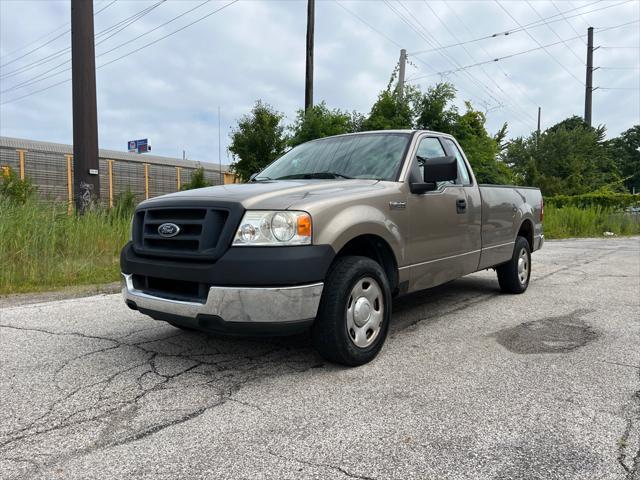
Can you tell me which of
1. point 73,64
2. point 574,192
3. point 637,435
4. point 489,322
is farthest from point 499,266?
point 574,192

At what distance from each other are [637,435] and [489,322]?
2.40m

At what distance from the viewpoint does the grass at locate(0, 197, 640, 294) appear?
23.4 feet

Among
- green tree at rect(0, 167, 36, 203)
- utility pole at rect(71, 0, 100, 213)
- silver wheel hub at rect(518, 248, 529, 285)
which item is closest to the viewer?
silver wheel hub at rect(518, 248, 529, 285)

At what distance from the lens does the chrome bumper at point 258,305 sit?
311 centimetres

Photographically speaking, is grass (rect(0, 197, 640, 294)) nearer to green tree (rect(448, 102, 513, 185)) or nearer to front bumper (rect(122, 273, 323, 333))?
front bumper (rect(122, 273, 323, 333))

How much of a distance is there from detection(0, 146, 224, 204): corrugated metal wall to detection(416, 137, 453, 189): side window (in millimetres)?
14641

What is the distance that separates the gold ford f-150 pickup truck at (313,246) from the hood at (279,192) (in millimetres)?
10

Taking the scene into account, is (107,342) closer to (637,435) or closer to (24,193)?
(637,435)

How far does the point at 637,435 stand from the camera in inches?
103

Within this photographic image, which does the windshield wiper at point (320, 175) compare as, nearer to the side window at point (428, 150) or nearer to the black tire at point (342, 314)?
the side window at point (428, 150)

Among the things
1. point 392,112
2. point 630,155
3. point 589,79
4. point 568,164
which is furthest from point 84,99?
point 630,155

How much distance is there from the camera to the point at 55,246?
26.1 ft

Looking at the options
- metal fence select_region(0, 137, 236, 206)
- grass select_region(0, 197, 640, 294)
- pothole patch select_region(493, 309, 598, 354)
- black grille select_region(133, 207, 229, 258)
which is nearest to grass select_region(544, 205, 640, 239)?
metal fence select_region(0, 137, 236, 206)

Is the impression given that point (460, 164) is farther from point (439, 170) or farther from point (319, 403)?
point (319, 403)
